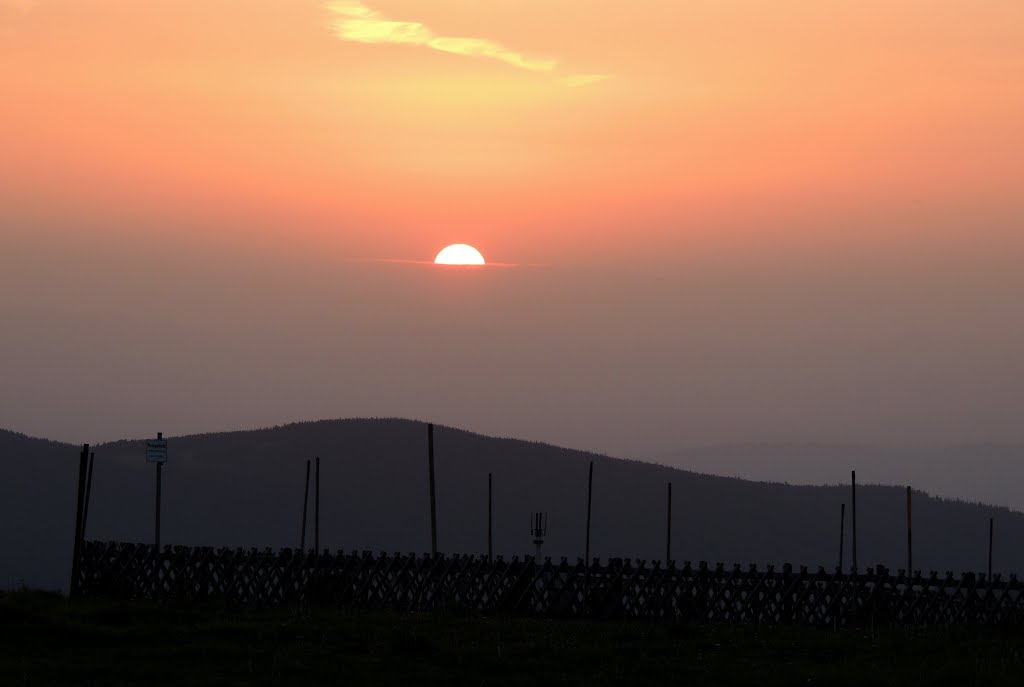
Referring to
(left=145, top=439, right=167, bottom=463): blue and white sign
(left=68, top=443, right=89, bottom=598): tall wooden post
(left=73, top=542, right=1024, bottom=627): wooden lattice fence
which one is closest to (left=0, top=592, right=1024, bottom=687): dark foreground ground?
(left=68, top=443, right=89, bottom=598): tall wooden post

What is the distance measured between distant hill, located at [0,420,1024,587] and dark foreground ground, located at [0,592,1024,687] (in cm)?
12485

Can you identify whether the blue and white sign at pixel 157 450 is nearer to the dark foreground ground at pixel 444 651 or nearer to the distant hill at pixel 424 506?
the dark foreground ground at pixel 444 651

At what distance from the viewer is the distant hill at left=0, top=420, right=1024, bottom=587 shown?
164m

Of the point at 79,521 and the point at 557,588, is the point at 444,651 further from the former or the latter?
the point at 79,521

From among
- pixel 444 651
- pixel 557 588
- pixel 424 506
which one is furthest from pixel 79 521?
pixel 424 506

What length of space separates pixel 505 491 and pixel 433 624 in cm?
15872

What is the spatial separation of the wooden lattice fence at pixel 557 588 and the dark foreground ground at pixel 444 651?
3.67 metres

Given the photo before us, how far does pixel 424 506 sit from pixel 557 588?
14238 centimetres

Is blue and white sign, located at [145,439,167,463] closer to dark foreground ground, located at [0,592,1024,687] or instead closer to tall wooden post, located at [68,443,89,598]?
tall wooden post, located at [68,443,89,598]

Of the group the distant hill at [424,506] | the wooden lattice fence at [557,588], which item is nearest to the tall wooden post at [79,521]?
the wooden lattice fence at [557,588]

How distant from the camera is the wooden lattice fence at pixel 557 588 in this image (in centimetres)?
3259

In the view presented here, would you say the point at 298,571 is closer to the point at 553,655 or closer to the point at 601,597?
the point at 601,597

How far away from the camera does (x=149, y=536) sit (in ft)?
531

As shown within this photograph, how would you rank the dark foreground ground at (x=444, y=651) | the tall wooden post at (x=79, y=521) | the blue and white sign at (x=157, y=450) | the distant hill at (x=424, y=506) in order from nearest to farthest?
the dark foreground ground at (x=444, y=651) < the tall wooden post at (x=79, y=521) < the blue and white sign at (x=157, y=450) < the distant hill at (x=424, y=506)
